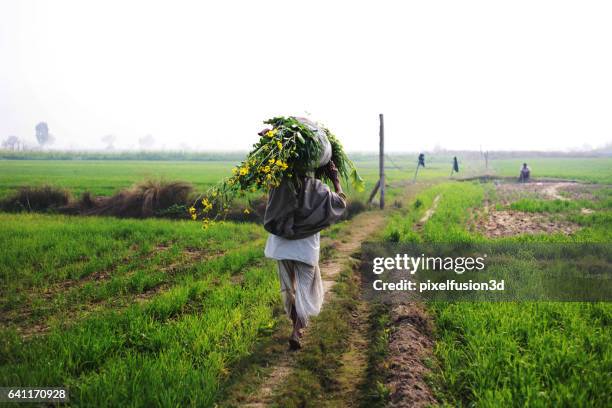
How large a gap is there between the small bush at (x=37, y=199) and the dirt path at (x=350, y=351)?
33.2ft

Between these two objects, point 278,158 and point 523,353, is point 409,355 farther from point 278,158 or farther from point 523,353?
point 278,158

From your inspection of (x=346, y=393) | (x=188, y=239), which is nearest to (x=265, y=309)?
(x=346, y=393)

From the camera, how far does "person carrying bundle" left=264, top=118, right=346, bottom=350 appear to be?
416cm

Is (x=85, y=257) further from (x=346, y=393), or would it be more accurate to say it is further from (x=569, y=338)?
(x=569, y=338)

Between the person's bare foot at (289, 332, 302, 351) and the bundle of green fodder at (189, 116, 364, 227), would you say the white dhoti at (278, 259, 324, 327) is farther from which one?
the bundle of green fodder at (189, 116, 364, 227)

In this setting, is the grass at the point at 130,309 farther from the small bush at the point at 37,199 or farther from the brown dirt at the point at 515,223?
the brown dirt at the point at 515,223

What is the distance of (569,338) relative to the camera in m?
4.18

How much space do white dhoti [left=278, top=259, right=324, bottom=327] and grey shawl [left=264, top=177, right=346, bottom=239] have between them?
1.27ft

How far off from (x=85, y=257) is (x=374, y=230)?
7.09 m

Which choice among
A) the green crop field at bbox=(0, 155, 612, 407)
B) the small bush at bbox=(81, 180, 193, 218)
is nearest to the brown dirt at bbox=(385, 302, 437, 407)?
the green crop field at bbox=(0, 155, 612, 407)

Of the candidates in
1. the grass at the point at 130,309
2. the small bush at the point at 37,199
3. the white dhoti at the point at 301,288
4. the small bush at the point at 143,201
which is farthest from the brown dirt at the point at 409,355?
the small bush at the point at 37,199

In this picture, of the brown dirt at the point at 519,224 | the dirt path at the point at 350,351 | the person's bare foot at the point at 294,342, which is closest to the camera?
the dirt path at the point at 350,351

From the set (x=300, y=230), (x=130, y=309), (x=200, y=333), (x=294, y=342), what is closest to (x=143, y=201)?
(x=130, y=309)

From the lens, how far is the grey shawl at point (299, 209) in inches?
163
